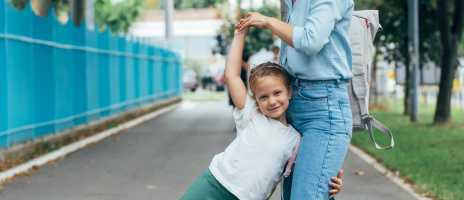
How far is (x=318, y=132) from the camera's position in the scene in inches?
88.1

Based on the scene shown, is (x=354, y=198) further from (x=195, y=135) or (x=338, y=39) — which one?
(x=195, y=135)

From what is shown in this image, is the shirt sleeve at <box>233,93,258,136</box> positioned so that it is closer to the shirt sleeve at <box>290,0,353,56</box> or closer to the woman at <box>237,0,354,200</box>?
the woman at <box>237,0,354,200</box>

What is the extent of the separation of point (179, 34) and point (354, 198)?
46091 millimetres

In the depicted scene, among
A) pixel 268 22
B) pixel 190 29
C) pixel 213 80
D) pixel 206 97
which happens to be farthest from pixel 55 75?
pixel 190 29

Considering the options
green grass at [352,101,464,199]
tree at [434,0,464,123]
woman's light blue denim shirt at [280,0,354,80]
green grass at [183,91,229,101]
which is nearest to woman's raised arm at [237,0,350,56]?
woman's light blue denim shirt at [280,0,354,80]

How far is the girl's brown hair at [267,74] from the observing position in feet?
7.53

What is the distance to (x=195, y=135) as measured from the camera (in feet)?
35.3

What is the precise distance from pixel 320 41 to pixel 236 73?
1.48ft

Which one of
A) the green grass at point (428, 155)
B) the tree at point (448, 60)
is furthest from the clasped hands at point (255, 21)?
the tree at point (448, 60)

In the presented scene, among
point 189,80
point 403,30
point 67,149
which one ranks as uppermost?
point 403,30

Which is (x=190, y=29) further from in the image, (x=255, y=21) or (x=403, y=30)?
(x=255, y=21)

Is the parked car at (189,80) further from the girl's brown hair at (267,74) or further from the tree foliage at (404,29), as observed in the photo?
the girl's brown hair at (267,74)

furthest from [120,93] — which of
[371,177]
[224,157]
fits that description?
[224,157]

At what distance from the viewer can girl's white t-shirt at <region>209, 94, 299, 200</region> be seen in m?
2.22
